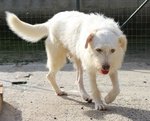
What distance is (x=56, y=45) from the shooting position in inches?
269

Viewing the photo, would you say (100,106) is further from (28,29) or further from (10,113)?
(28,29)

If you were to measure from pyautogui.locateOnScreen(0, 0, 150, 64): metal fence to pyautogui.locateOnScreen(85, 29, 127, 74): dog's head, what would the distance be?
4845 mm

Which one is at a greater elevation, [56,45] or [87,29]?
[87,29]

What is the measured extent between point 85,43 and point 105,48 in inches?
12.6

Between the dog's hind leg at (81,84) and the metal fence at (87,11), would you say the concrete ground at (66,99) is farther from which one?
the metal fence at (87,11)

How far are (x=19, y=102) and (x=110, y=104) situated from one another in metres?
1.33

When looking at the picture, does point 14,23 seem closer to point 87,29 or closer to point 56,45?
point 56,45

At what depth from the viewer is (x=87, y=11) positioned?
12.4m

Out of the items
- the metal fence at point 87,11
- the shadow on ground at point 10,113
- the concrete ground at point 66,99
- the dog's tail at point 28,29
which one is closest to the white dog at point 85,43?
the dog's tail at point 28,29

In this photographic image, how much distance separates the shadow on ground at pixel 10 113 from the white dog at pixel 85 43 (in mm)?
961

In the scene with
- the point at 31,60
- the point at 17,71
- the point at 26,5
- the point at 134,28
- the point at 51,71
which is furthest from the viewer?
the point at 26,5

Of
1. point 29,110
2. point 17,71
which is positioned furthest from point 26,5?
point 29,110

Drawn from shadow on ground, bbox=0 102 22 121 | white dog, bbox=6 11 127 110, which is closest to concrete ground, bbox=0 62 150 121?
shadow on ground, bbox=0 102 22 121

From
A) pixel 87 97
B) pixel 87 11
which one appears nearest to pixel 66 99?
pixel 87 97
